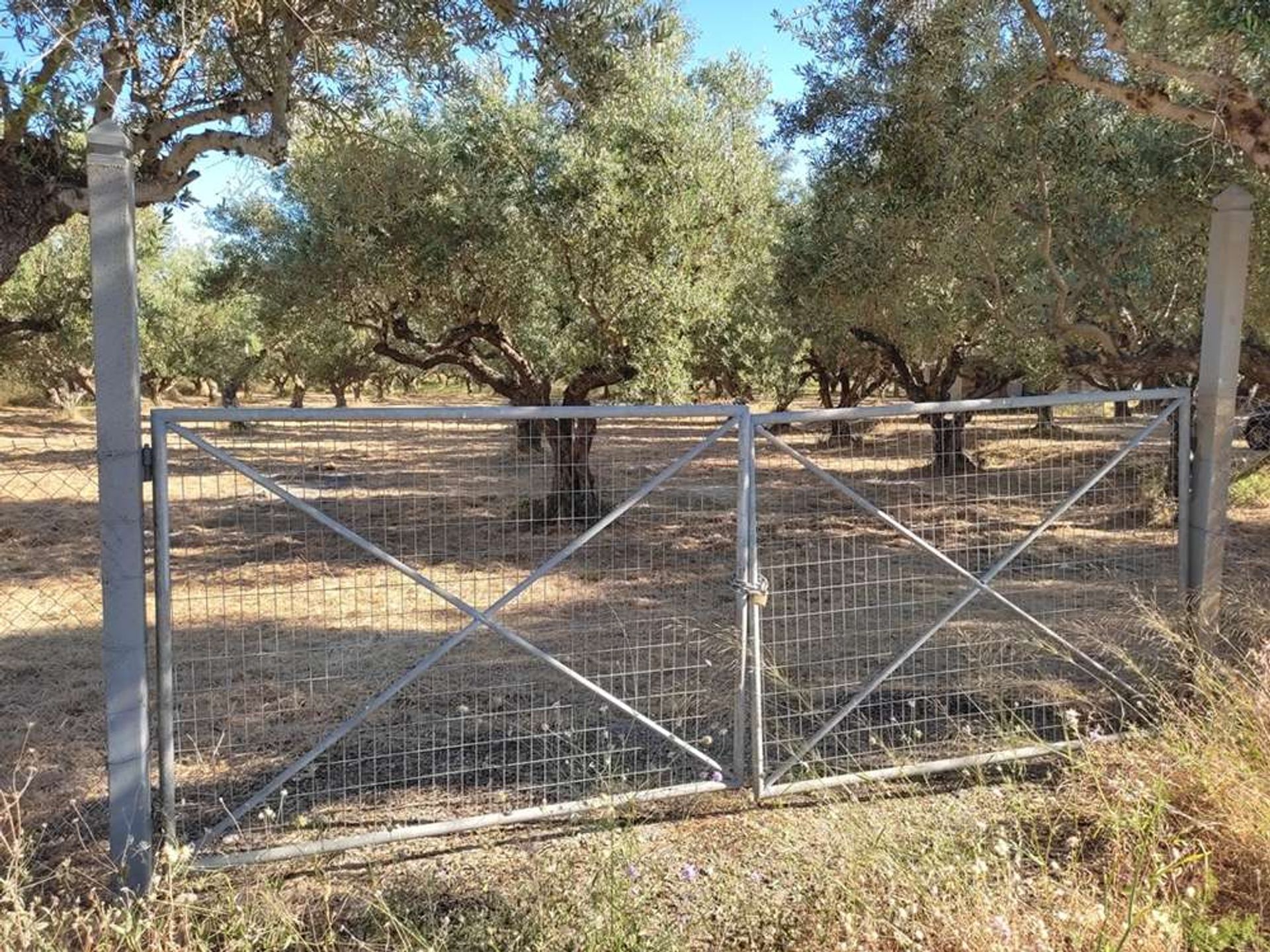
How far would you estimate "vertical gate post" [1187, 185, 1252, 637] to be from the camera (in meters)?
4.66

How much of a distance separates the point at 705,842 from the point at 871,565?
6882mm

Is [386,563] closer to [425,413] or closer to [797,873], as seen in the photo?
[425,413]

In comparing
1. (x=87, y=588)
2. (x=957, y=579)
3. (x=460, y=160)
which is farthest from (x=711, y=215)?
(x=87, y=588)

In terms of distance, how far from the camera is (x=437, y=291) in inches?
507

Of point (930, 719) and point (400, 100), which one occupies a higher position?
point (400, 100)

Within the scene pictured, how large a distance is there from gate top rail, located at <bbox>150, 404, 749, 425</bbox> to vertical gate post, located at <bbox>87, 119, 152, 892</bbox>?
0.17m

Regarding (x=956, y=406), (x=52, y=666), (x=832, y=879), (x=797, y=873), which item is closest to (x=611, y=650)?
(x=797, y=873)

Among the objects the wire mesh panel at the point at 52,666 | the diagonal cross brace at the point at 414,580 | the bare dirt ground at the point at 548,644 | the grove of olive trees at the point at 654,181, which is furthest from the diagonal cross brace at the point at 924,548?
the wire mesh panel at the point at 52,666

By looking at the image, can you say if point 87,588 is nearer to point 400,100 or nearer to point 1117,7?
→ point 400,100

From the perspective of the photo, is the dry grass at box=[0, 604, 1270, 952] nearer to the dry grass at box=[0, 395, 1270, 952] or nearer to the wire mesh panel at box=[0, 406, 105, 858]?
the dry grass at box=[0, 395, 1270, 952]

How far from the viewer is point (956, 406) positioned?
14.4 ft

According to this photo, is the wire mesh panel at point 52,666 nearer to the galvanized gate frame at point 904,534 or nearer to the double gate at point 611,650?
the double gate at point 611,650

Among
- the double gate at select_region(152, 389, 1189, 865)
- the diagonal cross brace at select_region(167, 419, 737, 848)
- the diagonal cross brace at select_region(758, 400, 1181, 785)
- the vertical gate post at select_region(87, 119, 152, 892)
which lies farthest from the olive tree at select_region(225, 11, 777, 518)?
the vertical gate post at select_region(87, 119, 152, 892)

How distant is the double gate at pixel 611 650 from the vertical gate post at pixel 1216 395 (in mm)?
124
